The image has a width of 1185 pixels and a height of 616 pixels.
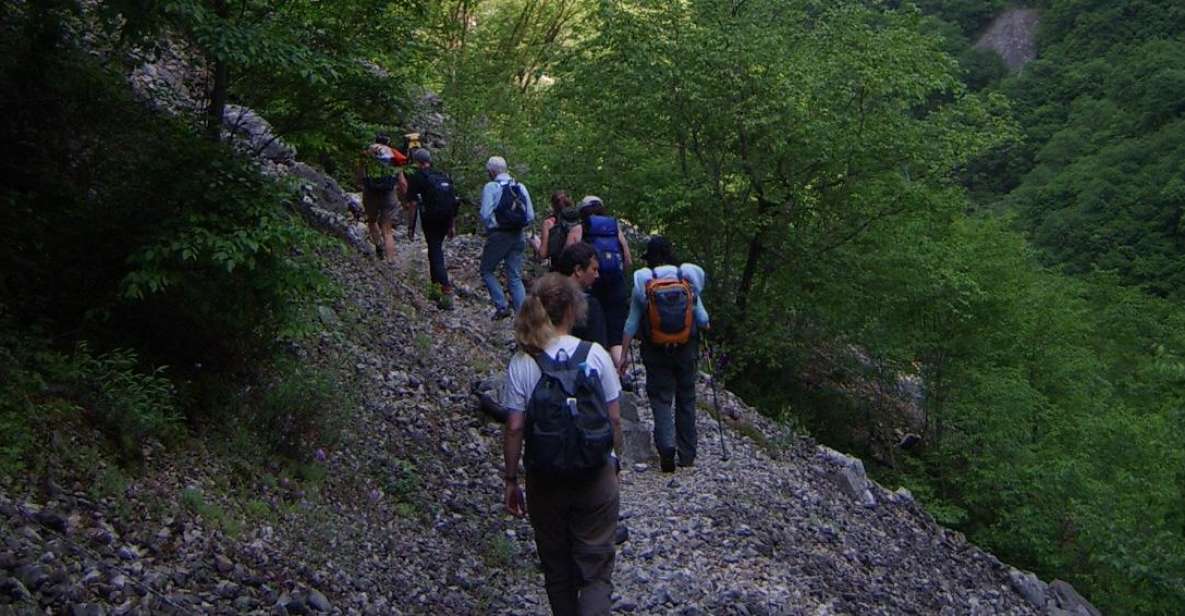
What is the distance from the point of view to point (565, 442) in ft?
15.3

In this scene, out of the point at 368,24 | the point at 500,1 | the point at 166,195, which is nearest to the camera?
the point at 166,195

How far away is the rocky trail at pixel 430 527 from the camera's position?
484 cm

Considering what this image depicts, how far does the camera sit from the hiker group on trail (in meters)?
4.73

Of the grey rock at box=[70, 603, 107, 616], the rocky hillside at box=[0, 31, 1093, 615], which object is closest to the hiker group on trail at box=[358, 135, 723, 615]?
the rocky hillside at box=[0, 31, 1093, 615]

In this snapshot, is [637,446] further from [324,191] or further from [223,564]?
[324,191]

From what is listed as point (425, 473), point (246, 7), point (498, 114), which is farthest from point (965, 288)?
point (246, 7)

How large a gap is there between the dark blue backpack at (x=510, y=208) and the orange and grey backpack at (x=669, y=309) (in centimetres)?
309

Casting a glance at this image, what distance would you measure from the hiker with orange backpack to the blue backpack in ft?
2.35

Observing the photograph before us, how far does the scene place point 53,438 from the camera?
5207 millimetres

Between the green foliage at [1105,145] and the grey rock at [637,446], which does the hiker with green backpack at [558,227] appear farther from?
the green foliage at [1105,145]

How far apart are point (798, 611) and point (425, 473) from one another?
9.36ft

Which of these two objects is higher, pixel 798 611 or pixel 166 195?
pixel 166 195

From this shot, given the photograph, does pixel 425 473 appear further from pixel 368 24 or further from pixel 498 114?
pixel 498 114

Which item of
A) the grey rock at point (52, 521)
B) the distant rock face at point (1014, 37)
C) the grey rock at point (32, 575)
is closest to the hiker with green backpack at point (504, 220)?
the grey rock at point (52, 521)
